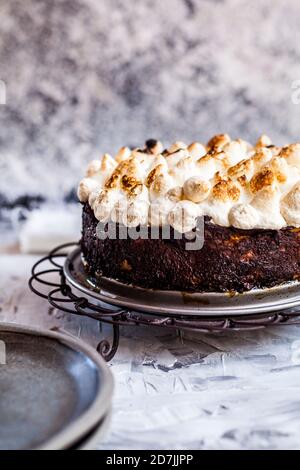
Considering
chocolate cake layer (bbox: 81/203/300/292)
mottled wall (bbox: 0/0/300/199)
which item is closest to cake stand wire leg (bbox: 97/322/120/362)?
chocolate cake layer (bbox: 81/203/300/292)

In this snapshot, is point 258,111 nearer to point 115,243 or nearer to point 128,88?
point 128,88

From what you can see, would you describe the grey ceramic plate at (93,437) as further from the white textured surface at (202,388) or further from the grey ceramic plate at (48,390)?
the white textured surface at (202,388)

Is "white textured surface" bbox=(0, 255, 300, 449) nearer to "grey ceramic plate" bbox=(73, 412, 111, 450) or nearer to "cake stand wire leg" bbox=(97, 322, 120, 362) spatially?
"cake stand wire leg" bbox=(97, 322, 120, 362)

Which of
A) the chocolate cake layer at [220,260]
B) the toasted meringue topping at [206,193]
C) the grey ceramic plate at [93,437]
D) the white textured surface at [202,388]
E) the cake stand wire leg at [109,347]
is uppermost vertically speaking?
the toasted meringue topping at [206,193]

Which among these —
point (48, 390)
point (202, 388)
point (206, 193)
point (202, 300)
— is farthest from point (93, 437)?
point (206, 193)

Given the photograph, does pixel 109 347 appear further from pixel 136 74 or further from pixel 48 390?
pixel 136 74

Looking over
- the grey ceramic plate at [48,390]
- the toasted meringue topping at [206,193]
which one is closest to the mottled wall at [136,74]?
the toasted meringue topping at [206,193]
